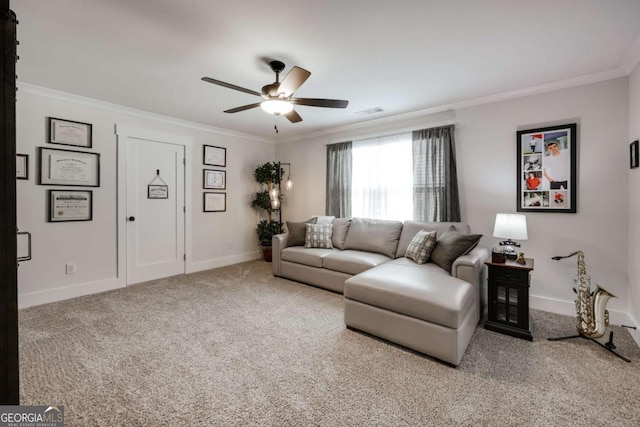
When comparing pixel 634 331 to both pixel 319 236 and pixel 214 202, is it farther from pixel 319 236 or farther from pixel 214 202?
pixel 214 202

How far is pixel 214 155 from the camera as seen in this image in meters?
4.93

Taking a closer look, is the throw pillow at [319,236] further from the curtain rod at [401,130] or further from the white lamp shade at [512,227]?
the white lamp shade at [512,227]

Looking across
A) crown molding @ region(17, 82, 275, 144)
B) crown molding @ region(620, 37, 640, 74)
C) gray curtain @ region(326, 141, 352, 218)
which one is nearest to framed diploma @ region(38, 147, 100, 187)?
crown molding @ region(17, 82, 275, 144)

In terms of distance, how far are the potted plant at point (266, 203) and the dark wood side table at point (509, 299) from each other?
377 centimetres

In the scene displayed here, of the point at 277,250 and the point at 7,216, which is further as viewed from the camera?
the point at 277,250

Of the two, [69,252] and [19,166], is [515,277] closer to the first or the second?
[69,252]

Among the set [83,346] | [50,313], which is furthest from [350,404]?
[50,313]

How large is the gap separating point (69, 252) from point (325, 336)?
3339 mm

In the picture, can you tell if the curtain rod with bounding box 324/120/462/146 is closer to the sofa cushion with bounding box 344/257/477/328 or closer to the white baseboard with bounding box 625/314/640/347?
the sofa cushion with bounding box 344/257/477/328

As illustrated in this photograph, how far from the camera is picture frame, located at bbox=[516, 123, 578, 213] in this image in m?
2.93

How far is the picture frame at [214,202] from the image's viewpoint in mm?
4848

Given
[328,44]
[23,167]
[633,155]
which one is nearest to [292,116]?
[328,44]

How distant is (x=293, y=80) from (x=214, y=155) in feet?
10.2

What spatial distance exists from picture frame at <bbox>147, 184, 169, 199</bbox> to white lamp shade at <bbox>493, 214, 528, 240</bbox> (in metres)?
4.45
